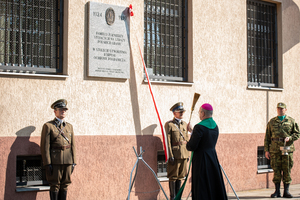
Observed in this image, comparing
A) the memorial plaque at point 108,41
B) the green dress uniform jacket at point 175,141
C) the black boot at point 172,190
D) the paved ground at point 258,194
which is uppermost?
the memorial plaque at point 108,41

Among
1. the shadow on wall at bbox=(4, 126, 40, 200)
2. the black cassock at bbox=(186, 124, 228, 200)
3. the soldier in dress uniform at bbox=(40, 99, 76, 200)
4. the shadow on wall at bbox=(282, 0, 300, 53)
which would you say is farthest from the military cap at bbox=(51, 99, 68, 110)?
the shadow on wall at bbox=(282, 0, 300, 53)

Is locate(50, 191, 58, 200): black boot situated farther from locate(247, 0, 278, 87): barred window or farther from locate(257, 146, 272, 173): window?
locate(247, 0, 278, 87): barred window

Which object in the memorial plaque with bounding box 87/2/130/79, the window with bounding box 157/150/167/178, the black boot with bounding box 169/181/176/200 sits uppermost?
the memorial plaque with bounding box 87/2/130/79

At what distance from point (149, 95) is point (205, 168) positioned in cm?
299

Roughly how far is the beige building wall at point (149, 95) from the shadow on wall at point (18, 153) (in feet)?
0.18

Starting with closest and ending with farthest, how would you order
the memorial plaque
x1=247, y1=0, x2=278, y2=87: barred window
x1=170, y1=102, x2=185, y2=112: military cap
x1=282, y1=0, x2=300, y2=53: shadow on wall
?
the memorial plaque < x1=170, y1=102, x2=185, y2=112: military cap < x1=247, y1=0, x2=278, y2=87: barred window < x1=282, y1=0, x2=300, y2=53: shadow on wall

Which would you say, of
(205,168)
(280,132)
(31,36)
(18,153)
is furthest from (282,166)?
(31,36)

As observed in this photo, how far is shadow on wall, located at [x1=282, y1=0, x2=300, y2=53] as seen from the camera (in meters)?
11.2

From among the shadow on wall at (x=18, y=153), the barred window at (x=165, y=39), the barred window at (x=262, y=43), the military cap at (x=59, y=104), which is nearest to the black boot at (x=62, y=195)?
the shadow on wall at (x=18, y=153)

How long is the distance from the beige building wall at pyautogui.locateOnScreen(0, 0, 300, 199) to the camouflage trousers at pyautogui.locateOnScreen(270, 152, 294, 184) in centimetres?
106

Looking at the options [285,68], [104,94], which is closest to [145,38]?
[104,94]

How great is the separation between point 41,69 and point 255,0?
6387mm

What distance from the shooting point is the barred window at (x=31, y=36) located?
24.1 ft

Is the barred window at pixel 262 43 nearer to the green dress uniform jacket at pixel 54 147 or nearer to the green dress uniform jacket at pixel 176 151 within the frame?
the green dress uniform jacket at pixel 176 151
